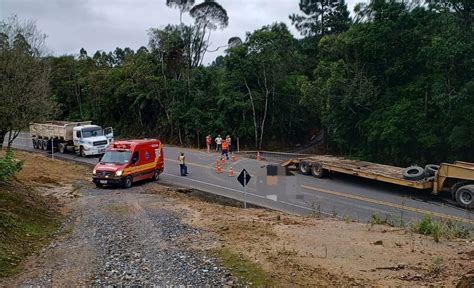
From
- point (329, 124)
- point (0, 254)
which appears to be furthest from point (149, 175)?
point (329, 124)

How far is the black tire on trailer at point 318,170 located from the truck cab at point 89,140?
50.0 feet

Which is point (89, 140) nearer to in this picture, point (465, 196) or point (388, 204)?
point (388, 204)

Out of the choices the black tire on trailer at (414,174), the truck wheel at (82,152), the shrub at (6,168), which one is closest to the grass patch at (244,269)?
the shrub at (6,168)

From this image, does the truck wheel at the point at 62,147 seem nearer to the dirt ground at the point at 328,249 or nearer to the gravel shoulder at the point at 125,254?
the dirt ground at the point at 328,249

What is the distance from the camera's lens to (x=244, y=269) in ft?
30.6

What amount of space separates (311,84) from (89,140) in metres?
17.4

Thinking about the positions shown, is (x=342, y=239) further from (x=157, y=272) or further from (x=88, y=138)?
(x=88, y=138)

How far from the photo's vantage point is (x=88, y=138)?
102 ft

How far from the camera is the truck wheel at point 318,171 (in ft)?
78.5

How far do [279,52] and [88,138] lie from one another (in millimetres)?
18528

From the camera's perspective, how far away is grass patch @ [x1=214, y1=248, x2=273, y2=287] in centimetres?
862

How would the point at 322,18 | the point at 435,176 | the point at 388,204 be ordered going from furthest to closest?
the point at 322,18 → the point at 435,176 → the point at 388,204

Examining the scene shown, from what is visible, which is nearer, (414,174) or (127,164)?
(414,174)

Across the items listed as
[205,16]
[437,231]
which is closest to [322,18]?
[205,16]
